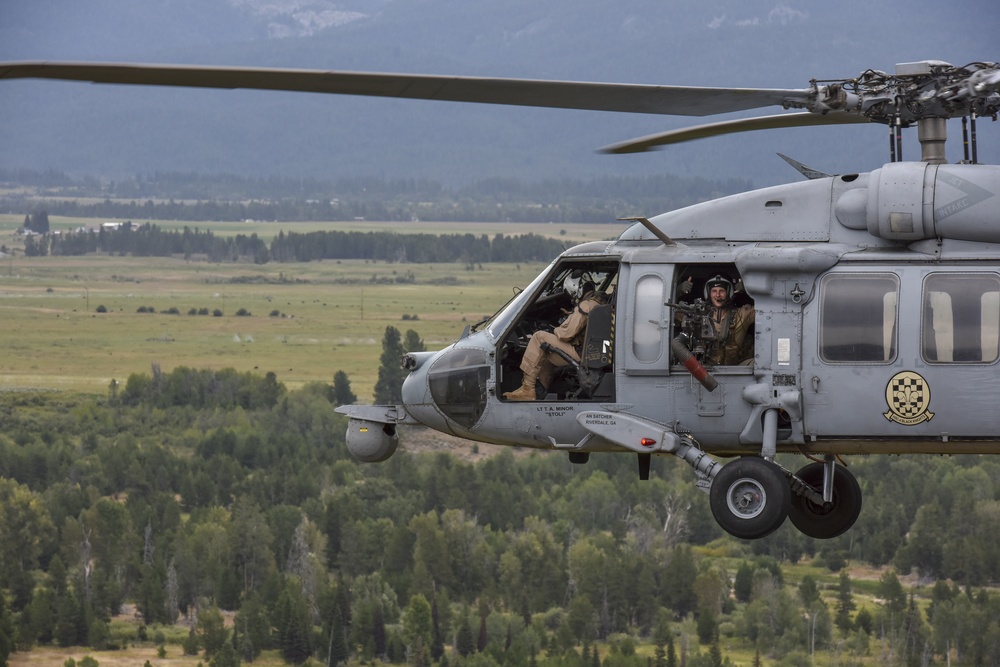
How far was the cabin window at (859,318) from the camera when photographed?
1831cm

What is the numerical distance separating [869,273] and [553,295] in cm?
383

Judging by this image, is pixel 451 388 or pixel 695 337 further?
pixel 451 388

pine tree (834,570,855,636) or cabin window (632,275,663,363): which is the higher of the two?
cabin window (632,275,663,363)

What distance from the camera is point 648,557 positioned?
145m

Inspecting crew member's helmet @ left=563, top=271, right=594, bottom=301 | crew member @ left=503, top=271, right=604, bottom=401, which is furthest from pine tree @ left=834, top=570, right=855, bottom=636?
crew member @ left=503, top=271, right=604, bottom=401

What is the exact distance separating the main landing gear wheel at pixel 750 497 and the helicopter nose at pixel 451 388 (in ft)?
10.5

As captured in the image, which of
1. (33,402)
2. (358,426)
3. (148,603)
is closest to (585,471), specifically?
(148,603)

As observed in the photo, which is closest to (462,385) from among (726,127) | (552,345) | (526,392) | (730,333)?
(526,392)

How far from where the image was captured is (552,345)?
19797mm

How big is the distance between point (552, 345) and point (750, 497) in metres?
2.96

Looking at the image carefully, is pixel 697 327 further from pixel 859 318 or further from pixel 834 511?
pixel 834 511

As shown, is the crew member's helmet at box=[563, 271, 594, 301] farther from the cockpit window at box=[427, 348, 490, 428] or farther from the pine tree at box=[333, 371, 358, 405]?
the pine tree at box=[333, 371, 358, 405]

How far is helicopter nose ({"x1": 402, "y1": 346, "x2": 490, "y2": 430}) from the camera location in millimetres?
20250

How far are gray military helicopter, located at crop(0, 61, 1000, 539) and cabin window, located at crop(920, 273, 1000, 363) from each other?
0.6 inches
